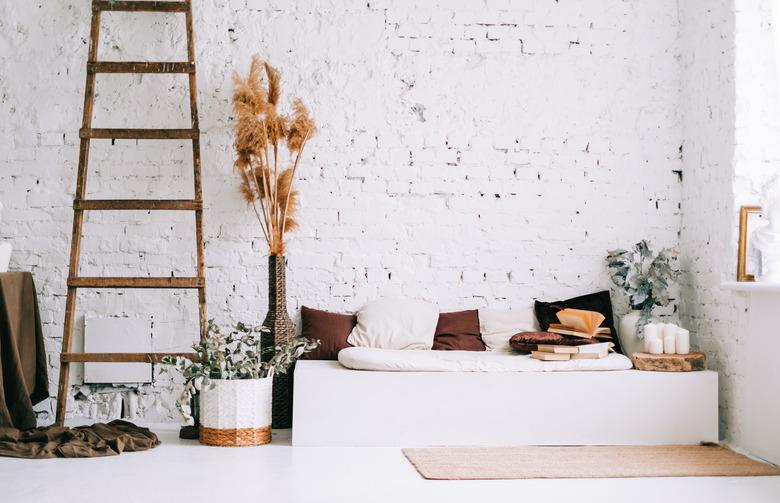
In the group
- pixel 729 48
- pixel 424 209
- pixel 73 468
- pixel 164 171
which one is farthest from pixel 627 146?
pixel 73 468

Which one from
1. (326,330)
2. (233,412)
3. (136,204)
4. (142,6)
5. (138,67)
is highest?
(142,6)

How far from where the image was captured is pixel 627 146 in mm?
4324

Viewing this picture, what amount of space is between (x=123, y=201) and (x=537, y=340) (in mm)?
2110

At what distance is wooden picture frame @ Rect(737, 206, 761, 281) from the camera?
3.62 m

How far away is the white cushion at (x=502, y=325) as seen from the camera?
13.5 ft

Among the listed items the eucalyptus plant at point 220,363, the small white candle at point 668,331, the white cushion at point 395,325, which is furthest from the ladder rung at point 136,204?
the small white candle at point 668,331

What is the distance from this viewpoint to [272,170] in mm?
4109

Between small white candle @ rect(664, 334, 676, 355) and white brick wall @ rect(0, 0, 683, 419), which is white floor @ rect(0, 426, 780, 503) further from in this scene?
white brick wall @ rect(0, 0, 683, 419)

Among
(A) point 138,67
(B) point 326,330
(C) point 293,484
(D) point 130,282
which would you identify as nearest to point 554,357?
(B) point 326,330

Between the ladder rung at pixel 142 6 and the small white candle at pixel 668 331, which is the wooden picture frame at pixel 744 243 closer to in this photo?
the small white candle at pixel 668 331

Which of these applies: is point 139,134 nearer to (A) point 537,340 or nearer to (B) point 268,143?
(B) point 268,143

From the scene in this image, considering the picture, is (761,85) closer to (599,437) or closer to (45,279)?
(599,437)

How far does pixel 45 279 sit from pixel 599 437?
2888 mm

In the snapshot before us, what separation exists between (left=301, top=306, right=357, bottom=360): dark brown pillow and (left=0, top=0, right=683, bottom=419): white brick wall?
0.13m
